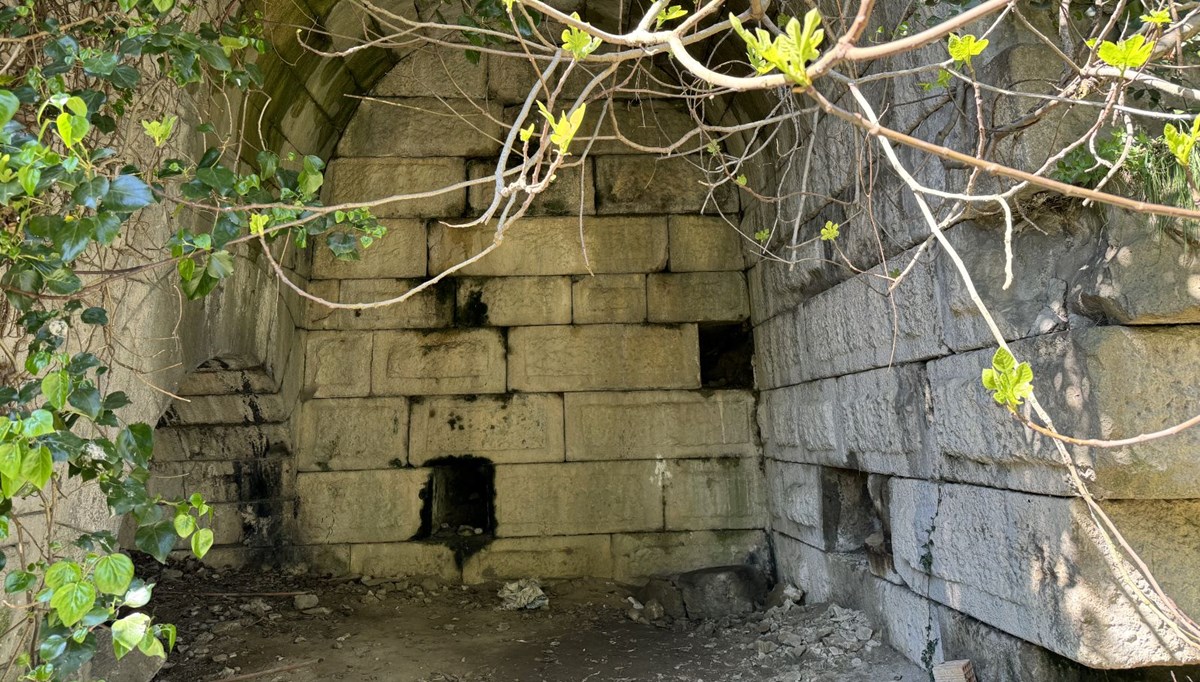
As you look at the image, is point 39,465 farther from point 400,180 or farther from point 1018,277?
point 400,180

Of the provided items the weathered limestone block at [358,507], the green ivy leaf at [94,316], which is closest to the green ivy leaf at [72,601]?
the green ivy leaf at [94,316]

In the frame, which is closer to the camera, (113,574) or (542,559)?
(113,574)

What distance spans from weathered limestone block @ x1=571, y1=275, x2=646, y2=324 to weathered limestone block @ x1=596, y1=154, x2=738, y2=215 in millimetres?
439

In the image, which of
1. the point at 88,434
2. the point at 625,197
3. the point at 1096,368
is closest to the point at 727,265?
the point at 625,197

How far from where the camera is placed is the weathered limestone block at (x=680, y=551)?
5.29 meters

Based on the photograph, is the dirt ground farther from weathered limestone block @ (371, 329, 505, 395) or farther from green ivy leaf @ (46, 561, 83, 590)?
green ivy leaf @ (46, 561, 83, 590)

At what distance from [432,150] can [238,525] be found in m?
2.56

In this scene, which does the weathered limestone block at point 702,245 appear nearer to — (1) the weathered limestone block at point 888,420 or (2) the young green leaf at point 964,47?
(1) the weathered limestone block at point 888,420

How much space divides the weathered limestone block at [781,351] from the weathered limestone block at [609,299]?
0.76 m

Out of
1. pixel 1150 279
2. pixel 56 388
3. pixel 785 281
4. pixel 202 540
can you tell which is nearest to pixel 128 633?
pixel 202 540

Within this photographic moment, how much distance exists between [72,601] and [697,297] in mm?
4211

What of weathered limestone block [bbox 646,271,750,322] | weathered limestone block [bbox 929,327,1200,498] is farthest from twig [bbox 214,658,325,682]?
weathered limestone block [bbox 929,327,1200,498]

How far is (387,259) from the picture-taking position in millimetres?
5430

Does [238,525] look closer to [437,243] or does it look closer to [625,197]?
[437,243]
